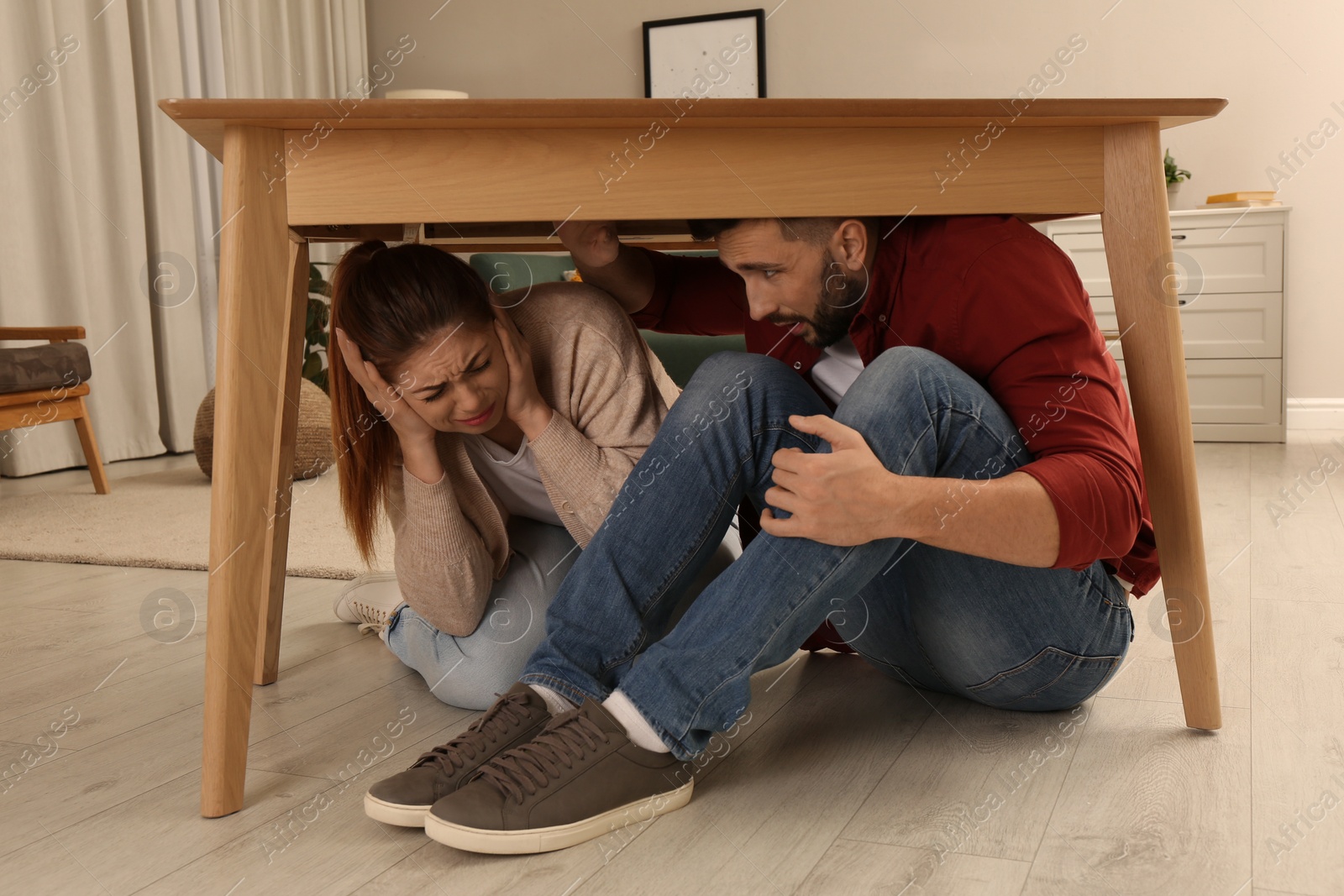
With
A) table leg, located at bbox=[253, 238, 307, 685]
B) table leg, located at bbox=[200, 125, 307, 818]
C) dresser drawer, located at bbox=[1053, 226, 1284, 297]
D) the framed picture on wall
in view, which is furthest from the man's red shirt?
the framed picture on wall

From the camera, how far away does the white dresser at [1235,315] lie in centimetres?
355

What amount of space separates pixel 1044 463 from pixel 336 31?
461 cm

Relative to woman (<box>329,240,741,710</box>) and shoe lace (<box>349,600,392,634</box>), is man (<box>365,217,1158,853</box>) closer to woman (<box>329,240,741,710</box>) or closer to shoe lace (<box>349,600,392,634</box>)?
woman (<box>329,240,741,710</box>)

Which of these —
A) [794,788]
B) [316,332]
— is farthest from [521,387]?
[316,332]

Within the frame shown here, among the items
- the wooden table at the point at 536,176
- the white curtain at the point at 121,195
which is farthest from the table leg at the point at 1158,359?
the white curtain at the point at 121,195

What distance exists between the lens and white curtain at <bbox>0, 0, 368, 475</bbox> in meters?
3.26

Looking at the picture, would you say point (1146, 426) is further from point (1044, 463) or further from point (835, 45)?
point (835, 45)

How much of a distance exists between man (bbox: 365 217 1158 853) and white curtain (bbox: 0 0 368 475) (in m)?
2.97

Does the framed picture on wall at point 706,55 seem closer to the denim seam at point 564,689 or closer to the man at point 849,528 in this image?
the man at point 849,528

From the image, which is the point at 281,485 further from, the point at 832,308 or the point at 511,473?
the point at 832,308

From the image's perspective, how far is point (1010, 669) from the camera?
3.26 feet

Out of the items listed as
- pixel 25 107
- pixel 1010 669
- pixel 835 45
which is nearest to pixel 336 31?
pixel 25 107

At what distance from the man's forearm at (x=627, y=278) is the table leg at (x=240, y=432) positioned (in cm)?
42

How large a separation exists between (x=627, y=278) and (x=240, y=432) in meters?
0.54
